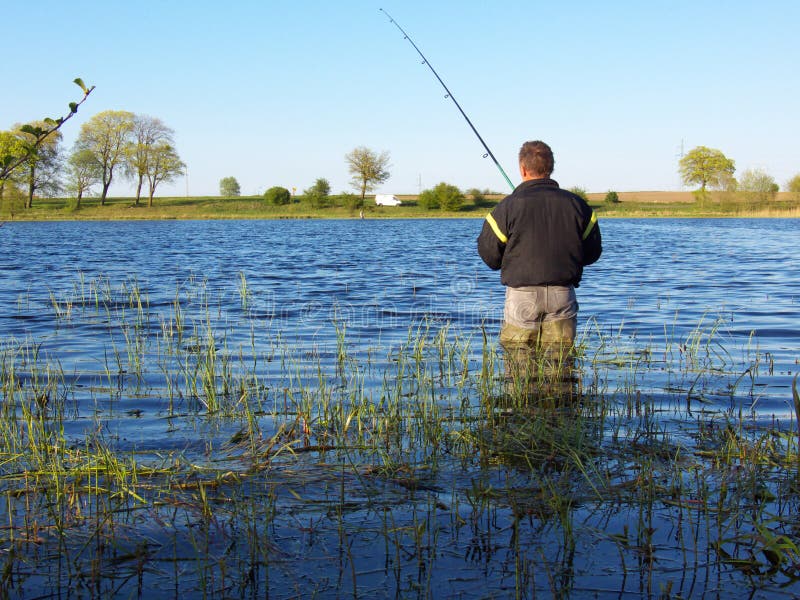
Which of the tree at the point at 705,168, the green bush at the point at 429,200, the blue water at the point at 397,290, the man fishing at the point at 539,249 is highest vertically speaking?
the tree at the point at 705,168

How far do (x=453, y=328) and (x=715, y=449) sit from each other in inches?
253

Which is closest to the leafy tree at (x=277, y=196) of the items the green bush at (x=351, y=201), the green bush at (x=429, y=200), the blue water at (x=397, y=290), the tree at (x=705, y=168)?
the green bush at (x=351, y=201)

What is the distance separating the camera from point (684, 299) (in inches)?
562

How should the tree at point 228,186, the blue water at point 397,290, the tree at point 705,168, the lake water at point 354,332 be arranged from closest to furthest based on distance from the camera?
the lake water at point 354,332 → the blue water at point 397,290 → the tree at point 705,168 → the tree at point 228,186

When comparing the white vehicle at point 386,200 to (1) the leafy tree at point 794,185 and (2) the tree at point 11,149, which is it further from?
(2) the tree at point 11,149

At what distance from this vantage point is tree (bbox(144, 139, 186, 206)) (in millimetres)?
80688

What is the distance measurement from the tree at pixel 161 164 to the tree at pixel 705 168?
60.2 metres

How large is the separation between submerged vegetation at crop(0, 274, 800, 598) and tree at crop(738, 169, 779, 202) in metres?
77.0

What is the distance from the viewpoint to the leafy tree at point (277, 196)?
8750 centimetres

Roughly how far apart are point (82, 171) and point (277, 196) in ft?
70.5

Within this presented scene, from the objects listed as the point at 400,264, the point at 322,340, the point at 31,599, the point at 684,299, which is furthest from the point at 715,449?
the point at 400,264

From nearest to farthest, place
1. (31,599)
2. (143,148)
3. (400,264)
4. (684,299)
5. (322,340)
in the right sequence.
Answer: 1. (31,599)
2. (322,340)
3. (684,299)
4. (400,264)
5. (143,148)

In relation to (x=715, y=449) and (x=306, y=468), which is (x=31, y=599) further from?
(x=715, y=449)

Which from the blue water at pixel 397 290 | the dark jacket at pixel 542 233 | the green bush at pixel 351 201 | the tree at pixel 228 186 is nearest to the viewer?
the dark jacket at pixel 542 233
